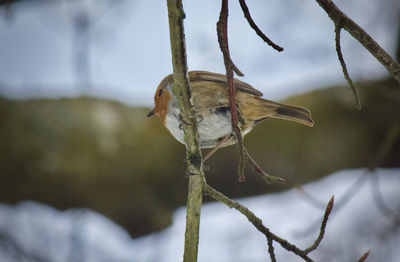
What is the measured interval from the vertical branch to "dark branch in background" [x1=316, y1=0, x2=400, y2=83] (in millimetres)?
418

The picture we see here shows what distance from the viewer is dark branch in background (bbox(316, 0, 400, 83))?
1.32 m

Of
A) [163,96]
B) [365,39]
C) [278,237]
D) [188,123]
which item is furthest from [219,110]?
[365,39]

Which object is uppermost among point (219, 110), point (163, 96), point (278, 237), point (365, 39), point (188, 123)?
point (163, 96)

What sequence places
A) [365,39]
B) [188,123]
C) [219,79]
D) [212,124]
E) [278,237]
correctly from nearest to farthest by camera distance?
[365,39] → [278,237] → [188,123] → [212,124] → [219,79]

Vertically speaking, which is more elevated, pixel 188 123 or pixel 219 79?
pixel 219 79

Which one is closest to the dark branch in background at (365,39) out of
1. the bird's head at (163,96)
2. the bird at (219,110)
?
the bird at (219,110)

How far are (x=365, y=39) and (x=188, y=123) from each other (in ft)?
2.04

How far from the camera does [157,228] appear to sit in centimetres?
416

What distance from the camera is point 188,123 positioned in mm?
1649

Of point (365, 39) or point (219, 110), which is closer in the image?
point (365, 39)

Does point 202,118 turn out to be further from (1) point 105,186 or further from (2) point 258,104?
(1) point 105,186

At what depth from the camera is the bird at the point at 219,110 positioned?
2.67 metres

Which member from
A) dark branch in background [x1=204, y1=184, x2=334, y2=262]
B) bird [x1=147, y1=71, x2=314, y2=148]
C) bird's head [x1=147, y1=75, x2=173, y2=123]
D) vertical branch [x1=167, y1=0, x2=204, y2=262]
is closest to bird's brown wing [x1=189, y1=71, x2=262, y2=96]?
bird [x1=147, y1=71, x2=314, y2=148]

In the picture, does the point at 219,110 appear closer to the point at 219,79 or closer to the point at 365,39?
the point at 219,79
